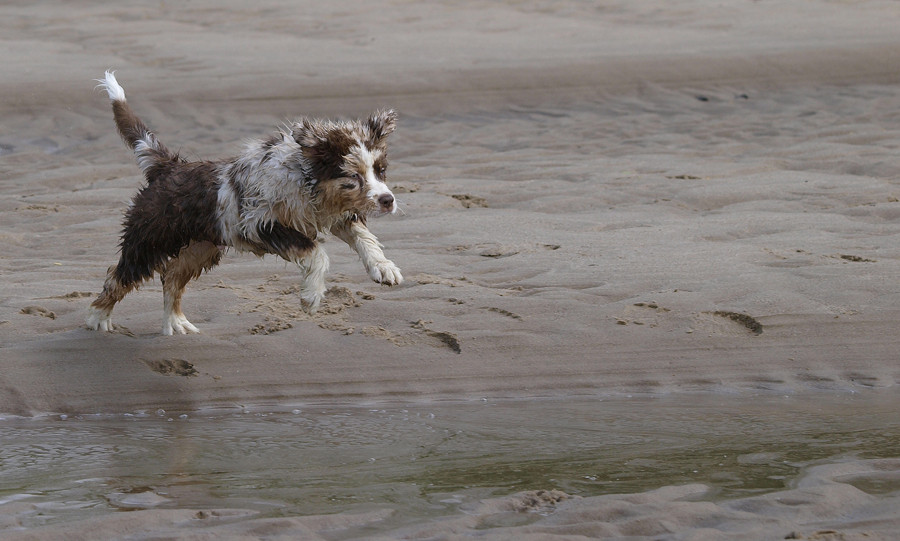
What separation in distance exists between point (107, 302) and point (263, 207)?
115cm

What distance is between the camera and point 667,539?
151 inches

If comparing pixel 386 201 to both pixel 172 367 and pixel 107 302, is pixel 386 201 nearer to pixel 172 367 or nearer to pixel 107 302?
pixel 172 367

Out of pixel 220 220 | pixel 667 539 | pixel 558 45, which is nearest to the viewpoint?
pixel 667 539

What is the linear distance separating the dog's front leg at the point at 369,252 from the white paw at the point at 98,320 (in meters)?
1.36

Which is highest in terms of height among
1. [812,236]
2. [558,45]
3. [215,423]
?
[558,45]

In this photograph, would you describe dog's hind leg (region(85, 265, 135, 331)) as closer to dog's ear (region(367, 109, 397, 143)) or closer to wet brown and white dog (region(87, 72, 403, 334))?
wet brown and white dog (region(87, 72, 403, 334))

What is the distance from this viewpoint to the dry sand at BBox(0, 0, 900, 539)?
241 inches

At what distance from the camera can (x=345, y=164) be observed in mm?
5492

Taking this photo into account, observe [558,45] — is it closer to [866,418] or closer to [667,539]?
[866,418]

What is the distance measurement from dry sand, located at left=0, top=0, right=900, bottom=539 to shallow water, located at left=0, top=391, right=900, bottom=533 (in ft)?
0.82

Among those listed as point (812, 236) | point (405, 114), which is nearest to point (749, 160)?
point (812, 236)

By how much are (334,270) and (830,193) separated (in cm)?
383

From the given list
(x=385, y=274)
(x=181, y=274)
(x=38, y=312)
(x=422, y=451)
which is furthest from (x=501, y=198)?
(x=422, y=451)

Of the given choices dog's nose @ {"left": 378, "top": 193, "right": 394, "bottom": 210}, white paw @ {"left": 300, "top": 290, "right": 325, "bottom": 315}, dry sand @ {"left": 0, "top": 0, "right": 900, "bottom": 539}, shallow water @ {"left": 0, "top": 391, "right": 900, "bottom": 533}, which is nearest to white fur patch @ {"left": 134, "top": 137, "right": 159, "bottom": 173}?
dry sand @ {"left": 0, "top": 0, "right": 900, "bottom": 539}
